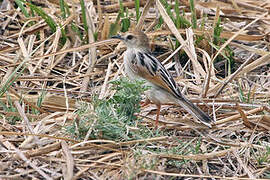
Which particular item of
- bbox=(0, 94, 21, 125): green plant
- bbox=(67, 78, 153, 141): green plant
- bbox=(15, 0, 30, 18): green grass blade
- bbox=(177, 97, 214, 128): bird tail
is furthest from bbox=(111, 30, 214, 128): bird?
bbox=(15, 0, 30, 18): green grass blade

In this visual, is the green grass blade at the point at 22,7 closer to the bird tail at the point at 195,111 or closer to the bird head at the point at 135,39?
the bird head at the point at 135,39

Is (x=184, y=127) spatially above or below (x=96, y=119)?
below

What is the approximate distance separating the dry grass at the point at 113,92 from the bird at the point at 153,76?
0.13 m

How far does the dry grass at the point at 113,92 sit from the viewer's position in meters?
4.63

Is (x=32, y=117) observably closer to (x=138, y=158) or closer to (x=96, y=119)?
(x=96, y=119)

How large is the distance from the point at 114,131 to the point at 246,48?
289 centimetres

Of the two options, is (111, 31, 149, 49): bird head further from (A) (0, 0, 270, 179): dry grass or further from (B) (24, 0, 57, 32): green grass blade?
(B) (24, 0, 57, 32): green grass blade

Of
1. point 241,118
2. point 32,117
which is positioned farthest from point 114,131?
point 241,118

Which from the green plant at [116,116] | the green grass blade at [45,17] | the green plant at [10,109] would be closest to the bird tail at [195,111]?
the green plant at [116,116]

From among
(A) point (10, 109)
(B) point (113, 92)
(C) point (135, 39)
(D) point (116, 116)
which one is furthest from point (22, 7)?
(D) point (116, 116)

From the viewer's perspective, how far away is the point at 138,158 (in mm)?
4520

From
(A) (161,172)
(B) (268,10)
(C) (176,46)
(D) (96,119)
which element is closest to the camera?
(A) (161,172)

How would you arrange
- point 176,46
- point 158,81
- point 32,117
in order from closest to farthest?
point 32,117, point 158,81, point 176,46

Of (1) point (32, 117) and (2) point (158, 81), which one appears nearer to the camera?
(1) point (32, 117)
